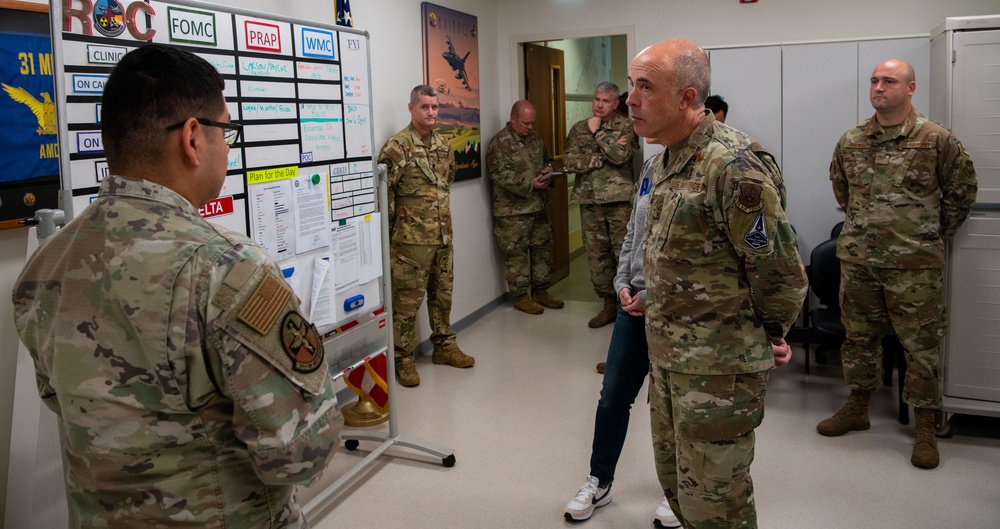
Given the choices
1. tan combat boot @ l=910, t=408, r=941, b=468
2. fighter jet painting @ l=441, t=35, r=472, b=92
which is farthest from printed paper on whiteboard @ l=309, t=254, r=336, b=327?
fighter jet painting @ l=441, t=35, r=472, b=92

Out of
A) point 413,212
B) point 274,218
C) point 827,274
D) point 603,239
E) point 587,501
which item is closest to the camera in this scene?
point 274,218

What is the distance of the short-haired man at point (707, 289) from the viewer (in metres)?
1.84

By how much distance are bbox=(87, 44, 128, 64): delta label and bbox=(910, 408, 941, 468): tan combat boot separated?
10.8ft

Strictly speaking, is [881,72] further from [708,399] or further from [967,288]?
[708,399]

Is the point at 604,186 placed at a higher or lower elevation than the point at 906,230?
higher

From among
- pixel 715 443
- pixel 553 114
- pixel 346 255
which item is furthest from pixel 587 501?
pixel 553 114

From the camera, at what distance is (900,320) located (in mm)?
3248

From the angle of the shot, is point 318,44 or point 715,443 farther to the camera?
point 318,44

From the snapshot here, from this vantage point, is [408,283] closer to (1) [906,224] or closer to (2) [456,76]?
(2) [456,76]

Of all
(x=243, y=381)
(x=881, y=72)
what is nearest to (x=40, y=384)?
(x=243, y=381)

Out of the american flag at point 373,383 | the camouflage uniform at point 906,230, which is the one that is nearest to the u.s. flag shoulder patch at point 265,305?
the american flag at point 373,383

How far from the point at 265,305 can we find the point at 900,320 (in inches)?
117

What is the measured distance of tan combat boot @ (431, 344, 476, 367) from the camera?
4642mm

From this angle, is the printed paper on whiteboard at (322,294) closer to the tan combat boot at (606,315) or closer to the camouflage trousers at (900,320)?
the camouflage trousers at (900,320)
